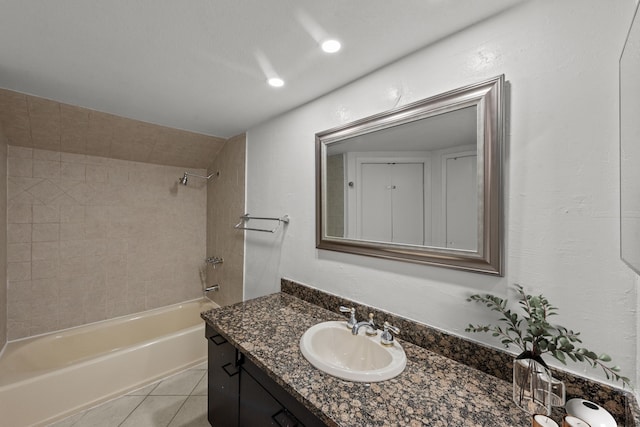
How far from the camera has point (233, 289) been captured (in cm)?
258

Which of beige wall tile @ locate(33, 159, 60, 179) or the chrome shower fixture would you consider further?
the chrome shower fixture

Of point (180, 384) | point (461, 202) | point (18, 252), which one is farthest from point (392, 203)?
point (18, 252)

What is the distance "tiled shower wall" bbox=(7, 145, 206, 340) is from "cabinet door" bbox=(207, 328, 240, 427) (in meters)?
1.76

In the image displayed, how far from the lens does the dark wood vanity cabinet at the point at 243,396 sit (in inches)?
37.6

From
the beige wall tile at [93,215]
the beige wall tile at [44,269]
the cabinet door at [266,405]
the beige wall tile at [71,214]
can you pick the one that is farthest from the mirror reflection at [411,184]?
the beige wall tile at [44,269]

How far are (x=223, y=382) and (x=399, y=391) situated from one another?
99 centimetres

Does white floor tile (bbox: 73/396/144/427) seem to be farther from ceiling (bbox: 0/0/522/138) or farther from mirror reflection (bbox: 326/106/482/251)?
ceiling (bbox: 0/0/522/138)

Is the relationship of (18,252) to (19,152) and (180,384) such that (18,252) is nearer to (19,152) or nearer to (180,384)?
(19,152)

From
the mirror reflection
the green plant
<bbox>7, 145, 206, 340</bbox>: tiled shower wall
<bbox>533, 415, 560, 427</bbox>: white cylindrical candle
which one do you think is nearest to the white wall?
the green plant

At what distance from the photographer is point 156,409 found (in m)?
1.87

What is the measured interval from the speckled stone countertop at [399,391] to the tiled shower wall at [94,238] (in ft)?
6.67

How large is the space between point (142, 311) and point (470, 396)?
310 cm

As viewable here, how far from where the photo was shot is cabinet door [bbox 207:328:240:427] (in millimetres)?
1294

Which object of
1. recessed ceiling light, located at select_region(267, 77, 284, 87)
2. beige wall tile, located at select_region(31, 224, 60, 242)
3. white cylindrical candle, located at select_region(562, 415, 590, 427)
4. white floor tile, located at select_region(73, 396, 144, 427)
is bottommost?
white floor tile, located at select_region(73, 396, 144, 427)
